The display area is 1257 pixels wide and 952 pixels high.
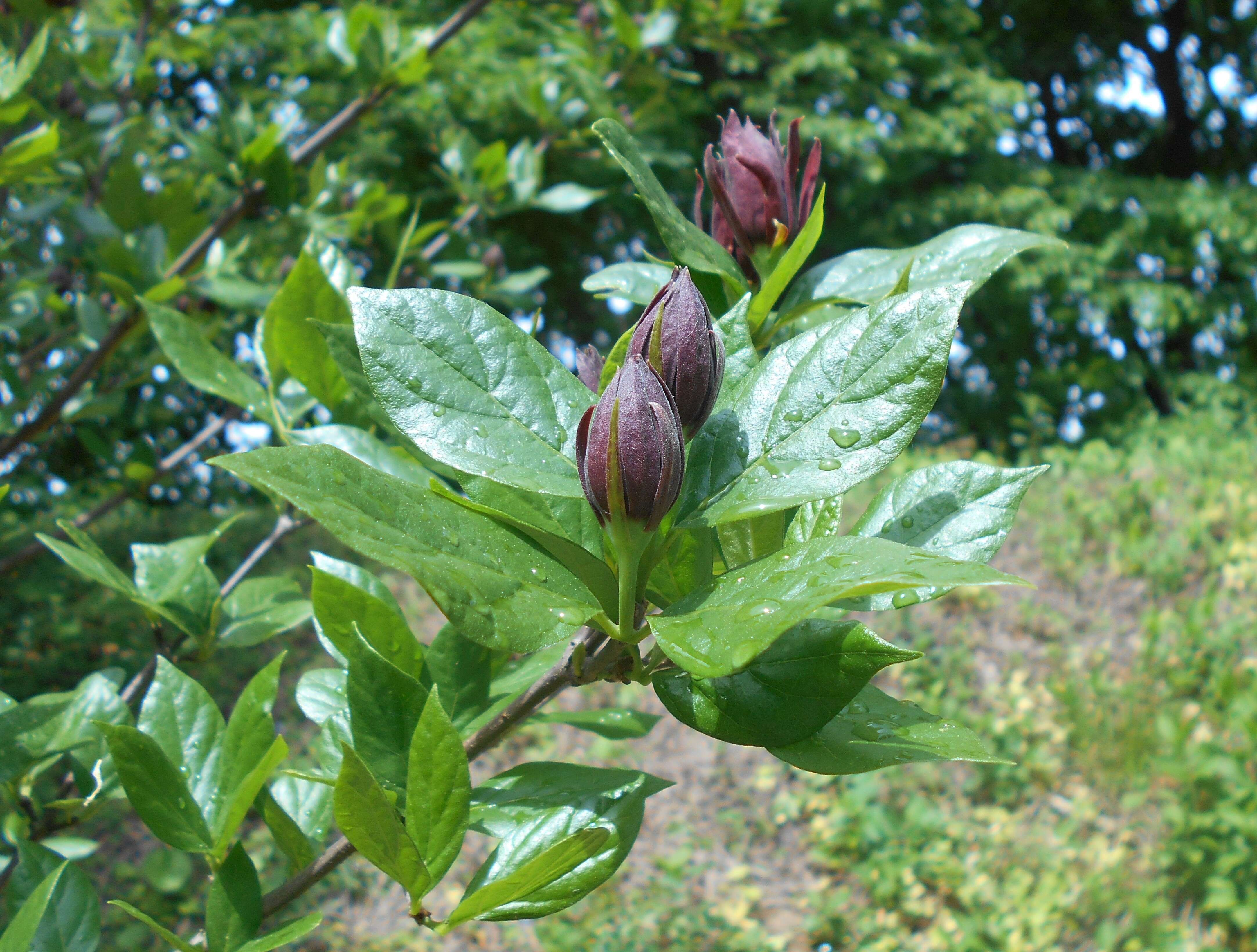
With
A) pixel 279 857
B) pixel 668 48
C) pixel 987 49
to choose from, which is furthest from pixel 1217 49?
pixel 279 857

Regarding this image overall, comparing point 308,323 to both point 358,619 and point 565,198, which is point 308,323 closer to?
point 358,619

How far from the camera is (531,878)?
0.34 meters

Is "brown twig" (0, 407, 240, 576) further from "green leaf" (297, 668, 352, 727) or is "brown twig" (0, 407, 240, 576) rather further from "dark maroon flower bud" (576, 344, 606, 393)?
"dark maroon flower bud" (576, 344, 606, 393)

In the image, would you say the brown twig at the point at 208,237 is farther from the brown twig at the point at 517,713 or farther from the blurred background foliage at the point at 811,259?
the brown twig at the point at 517,713

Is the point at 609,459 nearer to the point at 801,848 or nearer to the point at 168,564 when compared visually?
the point at 168,564

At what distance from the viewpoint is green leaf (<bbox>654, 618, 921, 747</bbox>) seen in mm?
300

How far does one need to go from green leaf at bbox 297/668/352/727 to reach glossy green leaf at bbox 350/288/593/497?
21 centimetres

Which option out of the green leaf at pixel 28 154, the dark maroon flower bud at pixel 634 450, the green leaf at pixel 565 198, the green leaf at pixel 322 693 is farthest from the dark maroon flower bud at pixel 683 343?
the green leaf at pixel 565 198

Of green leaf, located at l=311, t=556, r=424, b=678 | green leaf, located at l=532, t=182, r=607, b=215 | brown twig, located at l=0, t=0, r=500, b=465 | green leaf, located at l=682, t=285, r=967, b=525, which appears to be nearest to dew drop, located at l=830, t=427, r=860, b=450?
green leaf, located at l=682, t=285, r=967, b=525

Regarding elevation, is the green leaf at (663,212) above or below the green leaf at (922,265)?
above

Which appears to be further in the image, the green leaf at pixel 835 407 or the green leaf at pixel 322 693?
the green leaf at pixel 322 693

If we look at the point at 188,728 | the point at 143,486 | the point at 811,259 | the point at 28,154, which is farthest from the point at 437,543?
the point at 811,259

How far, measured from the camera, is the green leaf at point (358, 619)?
0.39 metres

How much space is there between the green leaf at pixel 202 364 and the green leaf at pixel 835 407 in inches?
15.6
